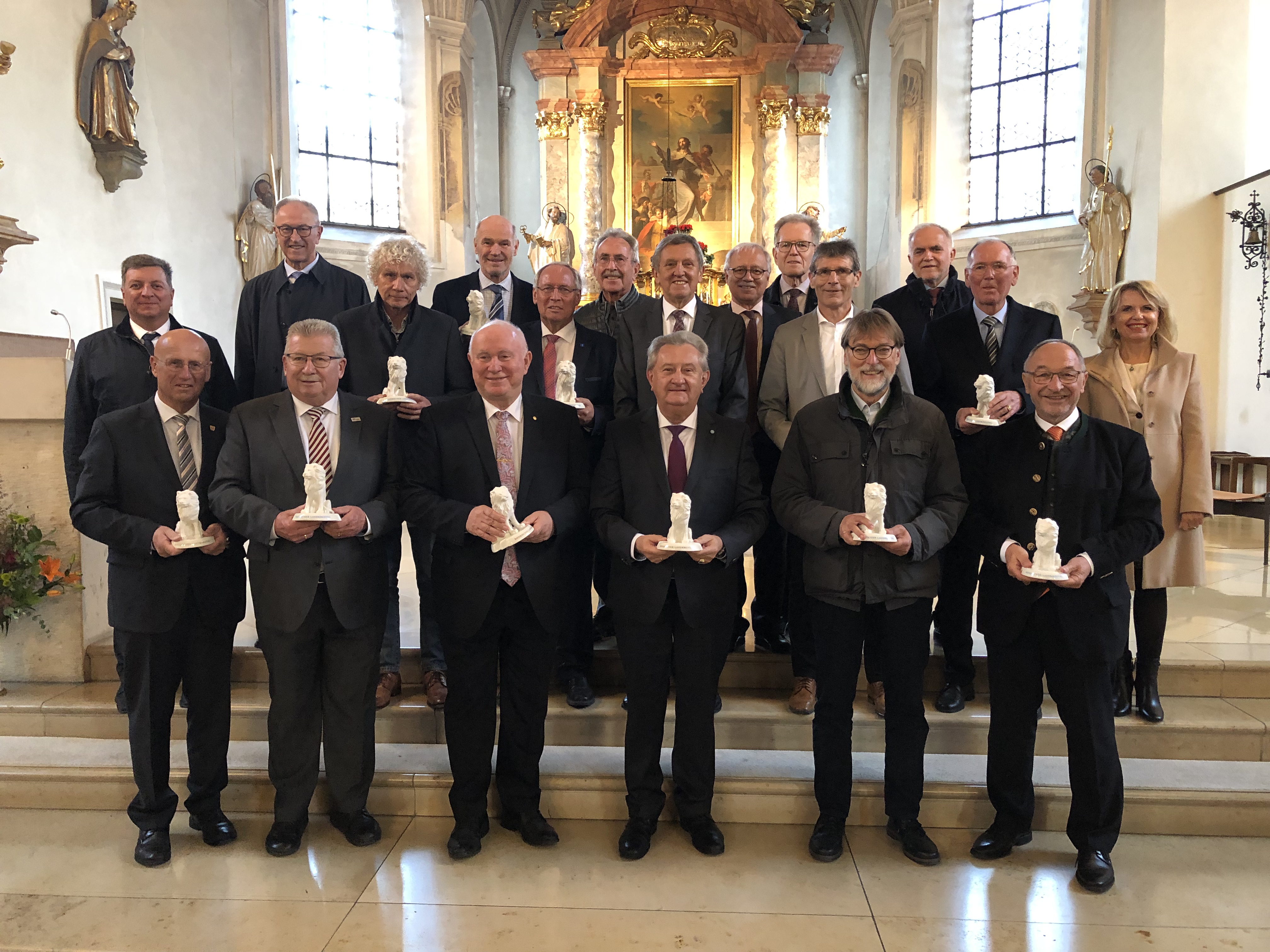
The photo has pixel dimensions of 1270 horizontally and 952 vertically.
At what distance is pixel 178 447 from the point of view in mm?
3346

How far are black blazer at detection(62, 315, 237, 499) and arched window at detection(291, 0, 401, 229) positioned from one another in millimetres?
9654

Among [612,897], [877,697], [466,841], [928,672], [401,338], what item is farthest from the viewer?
[928,672]

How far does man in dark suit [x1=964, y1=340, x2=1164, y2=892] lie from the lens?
119 inches

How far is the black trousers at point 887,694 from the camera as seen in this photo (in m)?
3.13

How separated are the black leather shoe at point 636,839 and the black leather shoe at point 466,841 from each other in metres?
0.49

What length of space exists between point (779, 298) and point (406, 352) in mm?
1746

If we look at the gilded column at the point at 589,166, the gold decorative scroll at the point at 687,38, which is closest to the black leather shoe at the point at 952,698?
the gilded column at the point at 589,166

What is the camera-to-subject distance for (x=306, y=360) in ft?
10.4

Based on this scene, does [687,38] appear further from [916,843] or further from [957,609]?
[916,843]

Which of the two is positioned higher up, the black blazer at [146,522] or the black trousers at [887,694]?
the black blazer at [146,522]

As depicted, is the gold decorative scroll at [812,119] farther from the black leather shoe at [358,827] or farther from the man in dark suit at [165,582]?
the black leather shoe at [358,827]

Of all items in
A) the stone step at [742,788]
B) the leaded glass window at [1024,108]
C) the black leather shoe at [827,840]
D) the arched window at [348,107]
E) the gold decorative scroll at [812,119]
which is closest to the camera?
the black leather shoe at [827,840]

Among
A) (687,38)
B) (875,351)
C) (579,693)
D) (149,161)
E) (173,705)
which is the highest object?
(687,38)

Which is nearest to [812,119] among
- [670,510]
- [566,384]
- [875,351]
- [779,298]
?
[779,298]
